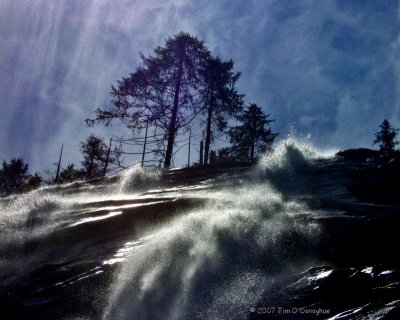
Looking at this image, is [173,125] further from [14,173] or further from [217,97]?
[14,173]

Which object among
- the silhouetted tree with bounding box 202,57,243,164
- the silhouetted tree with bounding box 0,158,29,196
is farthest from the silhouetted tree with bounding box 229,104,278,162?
the silhouetted tree with bounding box 0,158,29,196

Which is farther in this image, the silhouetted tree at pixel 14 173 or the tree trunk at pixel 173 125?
the silhouetted tree at pixel 14 173

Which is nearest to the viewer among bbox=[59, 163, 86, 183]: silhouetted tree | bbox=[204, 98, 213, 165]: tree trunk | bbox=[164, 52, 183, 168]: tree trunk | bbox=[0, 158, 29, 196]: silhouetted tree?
bbox=[164, 52, 183, 168]: tree trunk

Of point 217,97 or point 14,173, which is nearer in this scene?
point 217,97

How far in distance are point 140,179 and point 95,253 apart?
24.3 ft

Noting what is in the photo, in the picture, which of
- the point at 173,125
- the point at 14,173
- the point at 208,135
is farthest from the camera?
the point at 14,173

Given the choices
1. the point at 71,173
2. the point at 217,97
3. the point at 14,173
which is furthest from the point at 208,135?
the point at 14,173

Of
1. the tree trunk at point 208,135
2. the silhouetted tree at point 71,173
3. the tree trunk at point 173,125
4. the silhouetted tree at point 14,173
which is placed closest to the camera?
the tree trunk at point 173,125

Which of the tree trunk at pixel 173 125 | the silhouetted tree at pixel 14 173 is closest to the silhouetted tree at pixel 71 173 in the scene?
the silhouetted tree at pixel 14 173

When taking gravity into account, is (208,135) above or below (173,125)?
above

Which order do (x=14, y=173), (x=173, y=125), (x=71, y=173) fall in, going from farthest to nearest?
(x=14, y=173), (x=71, y=173), (x=173, y=125)

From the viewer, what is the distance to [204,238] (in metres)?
7.60

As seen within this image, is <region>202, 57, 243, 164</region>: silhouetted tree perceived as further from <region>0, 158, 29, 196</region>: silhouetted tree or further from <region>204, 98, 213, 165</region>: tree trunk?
<region>0, 158, 29, 196</region>: silhouetted tree

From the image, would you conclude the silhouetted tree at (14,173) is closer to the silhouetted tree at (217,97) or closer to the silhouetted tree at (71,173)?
the silhouetted tree at (71,173)
